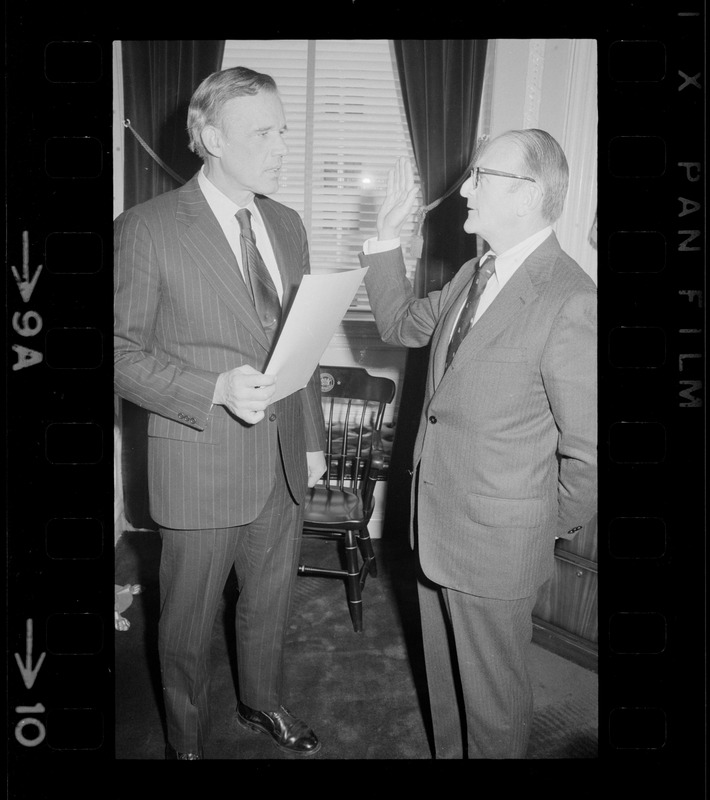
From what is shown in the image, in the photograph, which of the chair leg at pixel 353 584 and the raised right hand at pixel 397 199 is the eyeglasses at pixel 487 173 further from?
the chair leg at pixel 353 584

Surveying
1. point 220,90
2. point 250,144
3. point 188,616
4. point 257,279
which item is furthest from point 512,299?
point 188,616

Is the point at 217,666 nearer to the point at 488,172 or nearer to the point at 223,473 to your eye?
the point at 223,473

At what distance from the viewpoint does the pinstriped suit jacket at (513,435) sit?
1532 millimetres

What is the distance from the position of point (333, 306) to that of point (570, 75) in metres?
2.03

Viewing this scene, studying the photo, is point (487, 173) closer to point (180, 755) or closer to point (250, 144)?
point (250, 144)

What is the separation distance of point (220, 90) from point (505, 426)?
113 cm

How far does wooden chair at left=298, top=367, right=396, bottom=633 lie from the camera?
274cm

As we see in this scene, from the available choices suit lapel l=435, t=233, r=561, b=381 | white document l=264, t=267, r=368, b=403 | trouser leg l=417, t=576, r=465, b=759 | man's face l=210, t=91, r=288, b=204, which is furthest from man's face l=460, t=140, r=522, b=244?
trouser leg l=417, t=576, r=465, b=759
